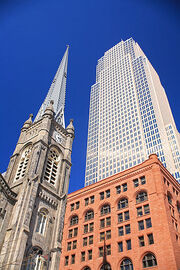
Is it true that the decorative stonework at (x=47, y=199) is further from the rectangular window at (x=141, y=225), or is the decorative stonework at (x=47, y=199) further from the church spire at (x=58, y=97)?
the church spire at (x=58, y=97)

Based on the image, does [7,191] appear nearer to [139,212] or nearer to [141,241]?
[141,241]

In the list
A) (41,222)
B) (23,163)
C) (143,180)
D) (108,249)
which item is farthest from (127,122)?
(41,222)

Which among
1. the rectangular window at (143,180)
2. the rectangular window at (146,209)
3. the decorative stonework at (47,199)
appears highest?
the rectangular window at (143,180)

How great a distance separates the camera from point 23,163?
40.0 meters

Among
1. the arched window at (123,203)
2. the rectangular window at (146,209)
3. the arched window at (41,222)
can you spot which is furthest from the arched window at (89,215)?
the arched window at (41,222)

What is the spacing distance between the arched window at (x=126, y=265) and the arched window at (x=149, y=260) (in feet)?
8.77

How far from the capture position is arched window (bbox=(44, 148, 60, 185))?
125 ft

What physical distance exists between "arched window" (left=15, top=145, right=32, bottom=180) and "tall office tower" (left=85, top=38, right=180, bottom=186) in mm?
70212

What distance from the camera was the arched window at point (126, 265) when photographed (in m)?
42.1

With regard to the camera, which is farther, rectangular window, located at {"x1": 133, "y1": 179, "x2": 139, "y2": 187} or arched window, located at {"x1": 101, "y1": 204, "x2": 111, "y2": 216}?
arched window, located at {"x1": 101, "y1": 204, "x2": 111, "y2": 216}

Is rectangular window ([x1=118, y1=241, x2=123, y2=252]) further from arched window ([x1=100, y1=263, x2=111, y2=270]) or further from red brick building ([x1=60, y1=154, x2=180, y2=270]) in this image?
arched window ([x1=100, y1=263, x2=111, y2=270])

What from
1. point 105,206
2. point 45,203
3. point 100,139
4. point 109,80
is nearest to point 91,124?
point 100,139

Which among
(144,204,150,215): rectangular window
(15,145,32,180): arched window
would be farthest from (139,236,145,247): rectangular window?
(15,145,32,180): arched window

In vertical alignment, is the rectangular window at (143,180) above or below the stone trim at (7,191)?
above
